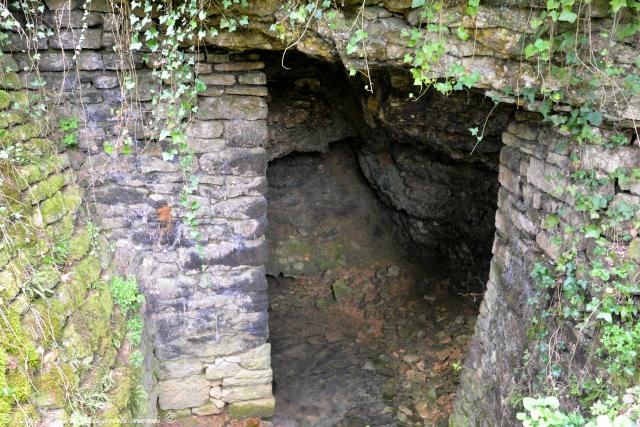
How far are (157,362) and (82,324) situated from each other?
1149mm

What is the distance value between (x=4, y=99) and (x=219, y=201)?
1.31 meters

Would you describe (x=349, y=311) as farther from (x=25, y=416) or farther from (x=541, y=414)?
(x=541, y=414)

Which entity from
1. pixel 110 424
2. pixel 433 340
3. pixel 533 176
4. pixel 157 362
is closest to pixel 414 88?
pixel 533 176

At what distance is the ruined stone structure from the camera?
8.22 ft

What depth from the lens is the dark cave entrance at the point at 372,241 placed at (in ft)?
14.2

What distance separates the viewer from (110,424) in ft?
7.77

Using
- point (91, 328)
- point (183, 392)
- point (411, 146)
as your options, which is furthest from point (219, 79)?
point (411, 146)

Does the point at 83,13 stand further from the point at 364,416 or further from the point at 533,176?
the point at 364,416

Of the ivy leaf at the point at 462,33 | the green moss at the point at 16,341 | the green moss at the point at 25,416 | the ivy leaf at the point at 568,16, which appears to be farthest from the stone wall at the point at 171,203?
the ivy leaf at the point at 568,16

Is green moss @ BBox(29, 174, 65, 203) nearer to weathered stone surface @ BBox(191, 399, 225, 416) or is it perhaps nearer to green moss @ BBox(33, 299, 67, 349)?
green moss @ BBox(33, 299, 67, 349)

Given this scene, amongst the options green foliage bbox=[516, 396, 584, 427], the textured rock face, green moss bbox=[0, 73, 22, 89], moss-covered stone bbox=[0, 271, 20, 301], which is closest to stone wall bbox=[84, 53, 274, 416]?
green moss bbox=[0, 73, 22, 89]

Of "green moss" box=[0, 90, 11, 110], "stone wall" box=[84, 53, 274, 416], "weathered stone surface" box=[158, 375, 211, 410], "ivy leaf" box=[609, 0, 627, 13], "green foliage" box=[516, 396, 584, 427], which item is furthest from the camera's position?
"weathered stone surface" box=[158, 375, 211, 410]

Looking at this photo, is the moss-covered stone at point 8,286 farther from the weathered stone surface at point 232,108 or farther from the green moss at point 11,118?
the weathered stone surface at point 232,108

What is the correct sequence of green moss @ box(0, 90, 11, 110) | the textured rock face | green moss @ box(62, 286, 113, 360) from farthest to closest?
1. the textured rock face
2. green moss @ box(0, 90, 11, 110)
3. green moss @ box(62, 286, 113, 360)
